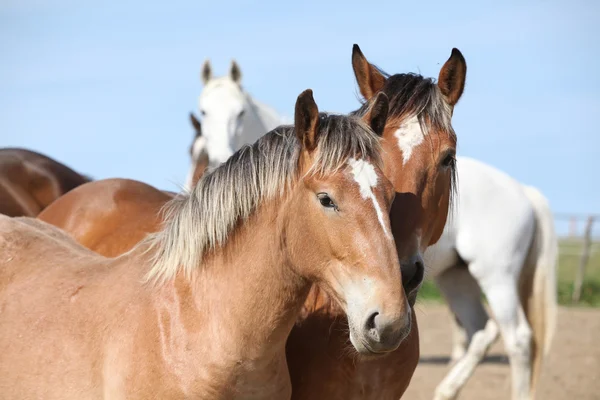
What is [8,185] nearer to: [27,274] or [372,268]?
[27,274]

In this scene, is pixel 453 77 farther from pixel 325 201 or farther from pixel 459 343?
pixel 459 343

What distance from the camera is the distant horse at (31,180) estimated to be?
20.0 ft

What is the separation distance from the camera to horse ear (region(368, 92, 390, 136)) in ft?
10.4

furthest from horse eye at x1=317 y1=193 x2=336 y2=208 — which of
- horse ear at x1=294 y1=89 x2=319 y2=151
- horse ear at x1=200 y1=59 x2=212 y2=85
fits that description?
horse ear at x1=200 y1=59 x2=212 y2=85

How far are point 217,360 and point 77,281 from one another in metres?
0.79

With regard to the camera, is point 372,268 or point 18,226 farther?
point 18,226

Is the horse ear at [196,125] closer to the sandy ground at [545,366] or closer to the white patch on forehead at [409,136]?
the sandy ground at [545,366]

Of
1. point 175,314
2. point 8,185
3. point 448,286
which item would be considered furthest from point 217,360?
point 448,286

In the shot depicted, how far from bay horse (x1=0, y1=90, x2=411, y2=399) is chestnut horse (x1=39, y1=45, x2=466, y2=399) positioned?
373 millimetres

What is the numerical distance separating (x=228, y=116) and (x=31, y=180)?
5.29 feet

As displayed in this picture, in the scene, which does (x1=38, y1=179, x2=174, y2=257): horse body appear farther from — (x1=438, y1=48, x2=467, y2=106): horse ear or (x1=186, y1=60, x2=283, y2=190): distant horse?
(x1=438, y1=48, x2=467, y2=106): horse ear

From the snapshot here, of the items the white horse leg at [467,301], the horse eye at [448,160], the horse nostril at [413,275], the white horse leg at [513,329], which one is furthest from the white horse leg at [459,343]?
the horse nostril at [413,275]

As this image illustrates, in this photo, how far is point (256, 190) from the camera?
3.05 m

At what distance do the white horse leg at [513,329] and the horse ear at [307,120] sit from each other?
12.4 feet
